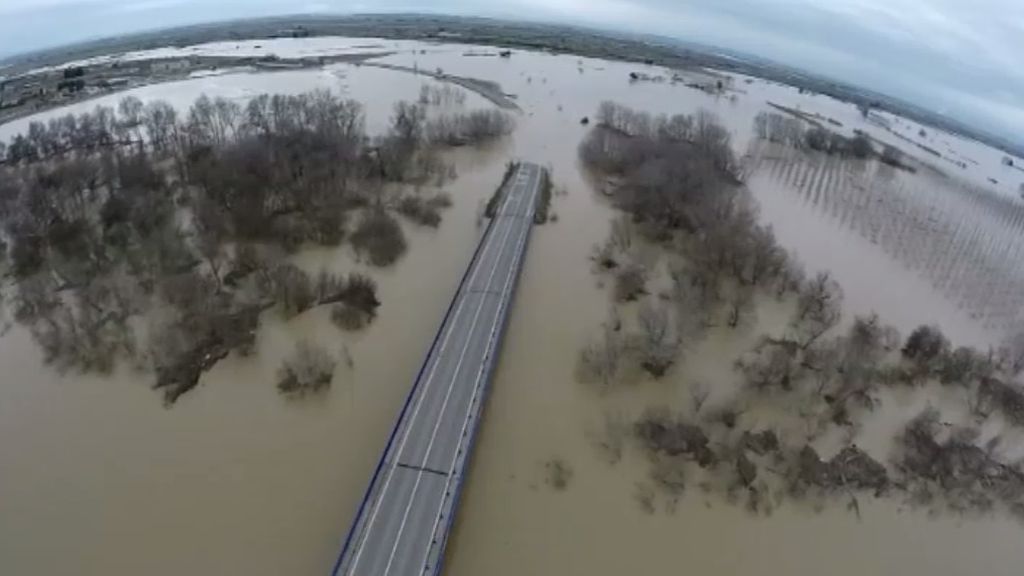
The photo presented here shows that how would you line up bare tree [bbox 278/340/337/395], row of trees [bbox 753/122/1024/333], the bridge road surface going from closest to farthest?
the bridge road surface → bare tree [bbox 278/340/337/395] → row of trees [bbox 753/122/1024/333]

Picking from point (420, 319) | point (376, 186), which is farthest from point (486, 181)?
point (420, 319)

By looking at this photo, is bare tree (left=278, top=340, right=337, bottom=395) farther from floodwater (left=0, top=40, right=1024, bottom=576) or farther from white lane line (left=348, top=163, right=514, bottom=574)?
white lane line (left=348, top=163, right=514, bottom=574)

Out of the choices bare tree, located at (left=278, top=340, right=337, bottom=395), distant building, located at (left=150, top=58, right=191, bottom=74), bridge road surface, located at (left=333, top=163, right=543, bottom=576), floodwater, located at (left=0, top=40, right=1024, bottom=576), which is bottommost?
floodwater, located at (left=0, top=40, right=1024, bottom=576)

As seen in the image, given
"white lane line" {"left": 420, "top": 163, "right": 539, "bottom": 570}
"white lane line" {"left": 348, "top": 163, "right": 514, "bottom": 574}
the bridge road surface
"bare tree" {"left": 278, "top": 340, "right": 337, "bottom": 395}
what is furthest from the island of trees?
"bare tree" {"left": 278, "top": 340, "right": 337, "bottom": 395}

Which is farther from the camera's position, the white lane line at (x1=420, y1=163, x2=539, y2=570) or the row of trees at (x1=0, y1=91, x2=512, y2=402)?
the row of trees at (x1=0, y1=91, x2=512, y2=402)

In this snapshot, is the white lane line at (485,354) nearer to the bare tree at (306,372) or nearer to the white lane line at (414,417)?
the white lane line at (414,417)

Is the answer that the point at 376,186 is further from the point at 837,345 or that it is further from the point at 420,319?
the point at 837,345
